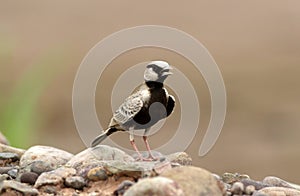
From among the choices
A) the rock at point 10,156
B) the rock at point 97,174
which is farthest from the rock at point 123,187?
the rock at point 10,156

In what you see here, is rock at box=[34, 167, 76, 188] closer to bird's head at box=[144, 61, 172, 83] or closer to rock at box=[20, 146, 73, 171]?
rock at box=[20, 146, 73, 171]

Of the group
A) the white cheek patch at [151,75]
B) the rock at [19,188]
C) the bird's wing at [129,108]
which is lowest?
the rock at [19,188]

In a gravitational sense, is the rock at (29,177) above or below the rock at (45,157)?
below

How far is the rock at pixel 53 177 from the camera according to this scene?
99.3 inches

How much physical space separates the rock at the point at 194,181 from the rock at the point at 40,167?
2.60 feet

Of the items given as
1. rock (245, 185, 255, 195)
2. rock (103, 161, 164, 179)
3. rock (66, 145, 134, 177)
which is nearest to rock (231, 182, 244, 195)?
rock (245, 185, 255, 195)

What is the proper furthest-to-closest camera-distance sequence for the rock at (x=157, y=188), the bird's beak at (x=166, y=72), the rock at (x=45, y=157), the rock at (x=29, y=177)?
the rock at (x=45, y=157) → the rock at (x=29, y=177) → the bird's beak at (x=166, y=72) → the rock at (x=157, y=188)

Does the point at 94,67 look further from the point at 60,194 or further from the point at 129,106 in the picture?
the point at 60,194

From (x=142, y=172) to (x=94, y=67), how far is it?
0.40 meters

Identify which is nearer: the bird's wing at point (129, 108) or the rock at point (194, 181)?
the rock at point (194, 181)

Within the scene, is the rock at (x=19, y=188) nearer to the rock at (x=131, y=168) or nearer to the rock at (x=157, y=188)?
the rock at (x=131, y=168)

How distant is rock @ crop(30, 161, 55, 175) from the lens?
2.75 meters

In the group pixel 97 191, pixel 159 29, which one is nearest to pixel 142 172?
pixel 97 191

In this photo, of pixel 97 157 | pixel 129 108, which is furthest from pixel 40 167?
pixel 129 108
